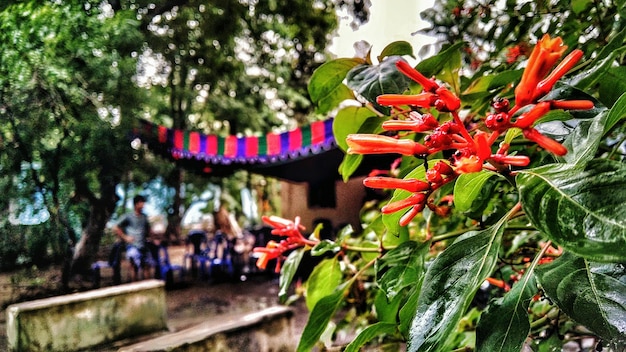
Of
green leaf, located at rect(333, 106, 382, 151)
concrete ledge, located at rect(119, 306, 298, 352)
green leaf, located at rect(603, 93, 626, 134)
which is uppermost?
green leaf, located at rect(333, 106, 382, 151)

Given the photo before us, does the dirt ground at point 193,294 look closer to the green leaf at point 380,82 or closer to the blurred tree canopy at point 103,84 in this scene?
the blurred tree canopy at point 103,84

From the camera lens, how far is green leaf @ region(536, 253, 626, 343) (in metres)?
0.21

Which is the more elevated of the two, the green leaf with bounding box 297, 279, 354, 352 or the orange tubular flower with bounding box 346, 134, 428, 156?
the orange tubular flower with bounding box 346, 134, 428, 156

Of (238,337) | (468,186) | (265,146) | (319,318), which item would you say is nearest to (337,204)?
(265,146)

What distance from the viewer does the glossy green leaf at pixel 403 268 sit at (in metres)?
0.32

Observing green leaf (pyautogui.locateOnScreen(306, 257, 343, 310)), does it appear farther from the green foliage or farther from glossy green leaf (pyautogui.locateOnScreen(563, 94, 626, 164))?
glossy green leaf (pyautogui.locateOnScreen(563, 94, 626, 164))

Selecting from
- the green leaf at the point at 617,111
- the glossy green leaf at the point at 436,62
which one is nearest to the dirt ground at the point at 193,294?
the glossy green leaf at the point at 436,62

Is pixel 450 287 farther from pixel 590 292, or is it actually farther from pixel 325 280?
pixel 325 280

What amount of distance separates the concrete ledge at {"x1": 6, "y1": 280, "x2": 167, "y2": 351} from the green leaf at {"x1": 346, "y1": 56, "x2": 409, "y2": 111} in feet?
3.37

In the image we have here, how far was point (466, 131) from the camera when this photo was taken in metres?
0.21

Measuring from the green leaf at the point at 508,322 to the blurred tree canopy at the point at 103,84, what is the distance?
3.55 ft

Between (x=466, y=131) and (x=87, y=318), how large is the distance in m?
1.18

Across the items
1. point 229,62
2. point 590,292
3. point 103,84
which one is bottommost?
point 590,292

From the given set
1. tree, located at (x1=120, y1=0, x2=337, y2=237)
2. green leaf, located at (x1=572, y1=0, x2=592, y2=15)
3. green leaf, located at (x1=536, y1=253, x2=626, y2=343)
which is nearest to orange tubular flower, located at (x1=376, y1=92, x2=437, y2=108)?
green leaf, located at (x1=536, y1=253, x2=626, y2=343)
